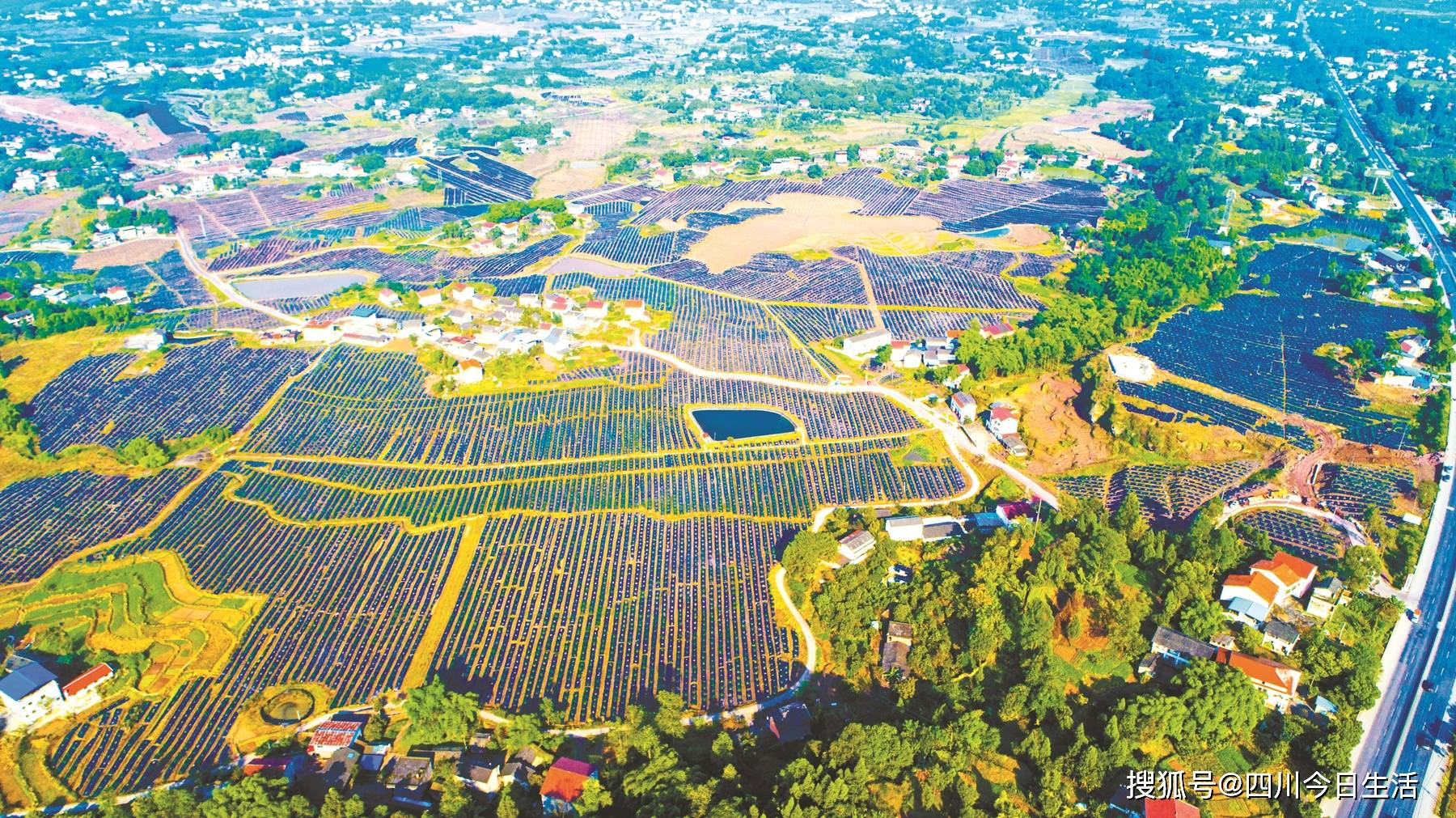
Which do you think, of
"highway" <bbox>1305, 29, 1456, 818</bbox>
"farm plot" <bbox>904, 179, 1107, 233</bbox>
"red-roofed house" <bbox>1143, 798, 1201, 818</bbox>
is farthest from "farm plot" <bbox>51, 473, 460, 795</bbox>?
"farm plot" <bbox>904, 179, 1107, 233</bbox>

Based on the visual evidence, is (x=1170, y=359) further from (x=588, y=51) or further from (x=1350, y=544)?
(x=588, y=51)

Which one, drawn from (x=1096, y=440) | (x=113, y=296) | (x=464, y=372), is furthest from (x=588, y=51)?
(x=1096, y=440)

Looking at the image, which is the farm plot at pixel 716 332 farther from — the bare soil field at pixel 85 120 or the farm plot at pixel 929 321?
the bare soil field at pixel 85 120

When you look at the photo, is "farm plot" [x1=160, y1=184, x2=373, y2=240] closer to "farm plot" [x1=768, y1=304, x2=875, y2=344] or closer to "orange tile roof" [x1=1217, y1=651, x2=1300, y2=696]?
"farm plot" [x1=768, y1=304, x2=875, y2=344]

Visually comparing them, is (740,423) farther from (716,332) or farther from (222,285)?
(222,285)

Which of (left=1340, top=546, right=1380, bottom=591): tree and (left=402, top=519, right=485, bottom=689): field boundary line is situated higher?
(left=1340, top=546, right=1380, bottom=591): tree

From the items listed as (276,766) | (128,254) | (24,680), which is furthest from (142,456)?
(128,254)
